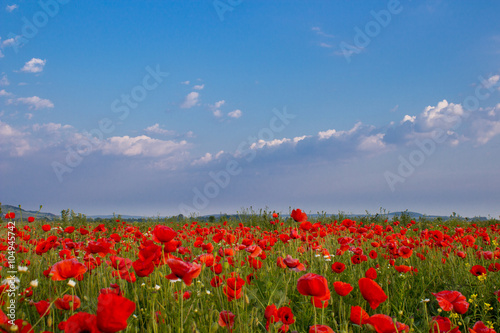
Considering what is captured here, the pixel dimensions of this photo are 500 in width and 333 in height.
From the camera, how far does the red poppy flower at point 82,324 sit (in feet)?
3.99

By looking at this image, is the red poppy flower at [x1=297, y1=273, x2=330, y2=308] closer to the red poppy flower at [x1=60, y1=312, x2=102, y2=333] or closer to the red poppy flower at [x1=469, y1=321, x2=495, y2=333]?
the red poppy flower at [x1=469, y1=321, x2=495, y2=333]

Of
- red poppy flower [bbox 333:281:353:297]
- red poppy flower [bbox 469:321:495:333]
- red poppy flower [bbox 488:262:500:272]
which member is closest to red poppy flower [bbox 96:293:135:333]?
red poppy flower [bbox 333:281:353:297]

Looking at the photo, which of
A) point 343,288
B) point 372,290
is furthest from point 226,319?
point 372,290

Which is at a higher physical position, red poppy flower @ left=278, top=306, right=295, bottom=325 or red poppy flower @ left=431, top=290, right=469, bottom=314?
red poppy flower @ left=431, top=290, right=469, bottom=314

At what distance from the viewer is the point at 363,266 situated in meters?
5.18

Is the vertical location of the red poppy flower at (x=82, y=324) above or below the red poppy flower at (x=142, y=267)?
below

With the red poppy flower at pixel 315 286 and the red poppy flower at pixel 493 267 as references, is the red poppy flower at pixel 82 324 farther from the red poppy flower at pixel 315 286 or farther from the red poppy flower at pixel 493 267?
the red poppy flower at pixel 493 267

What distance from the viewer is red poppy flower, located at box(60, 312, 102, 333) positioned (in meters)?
1.21

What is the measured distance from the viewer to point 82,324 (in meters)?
1.23

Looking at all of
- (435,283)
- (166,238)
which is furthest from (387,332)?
(435,283)

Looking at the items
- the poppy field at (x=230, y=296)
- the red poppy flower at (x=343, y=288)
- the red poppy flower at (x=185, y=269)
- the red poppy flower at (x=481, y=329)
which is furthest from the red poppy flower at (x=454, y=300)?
the red poppy flower at (x=185, y=269)

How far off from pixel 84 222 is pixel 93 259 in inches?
361

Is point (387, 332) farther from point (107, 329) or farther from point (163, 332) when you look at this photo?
point (163, 332)

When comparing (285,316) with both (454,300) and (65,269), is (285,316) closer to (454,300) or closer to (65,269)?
(454,300)
